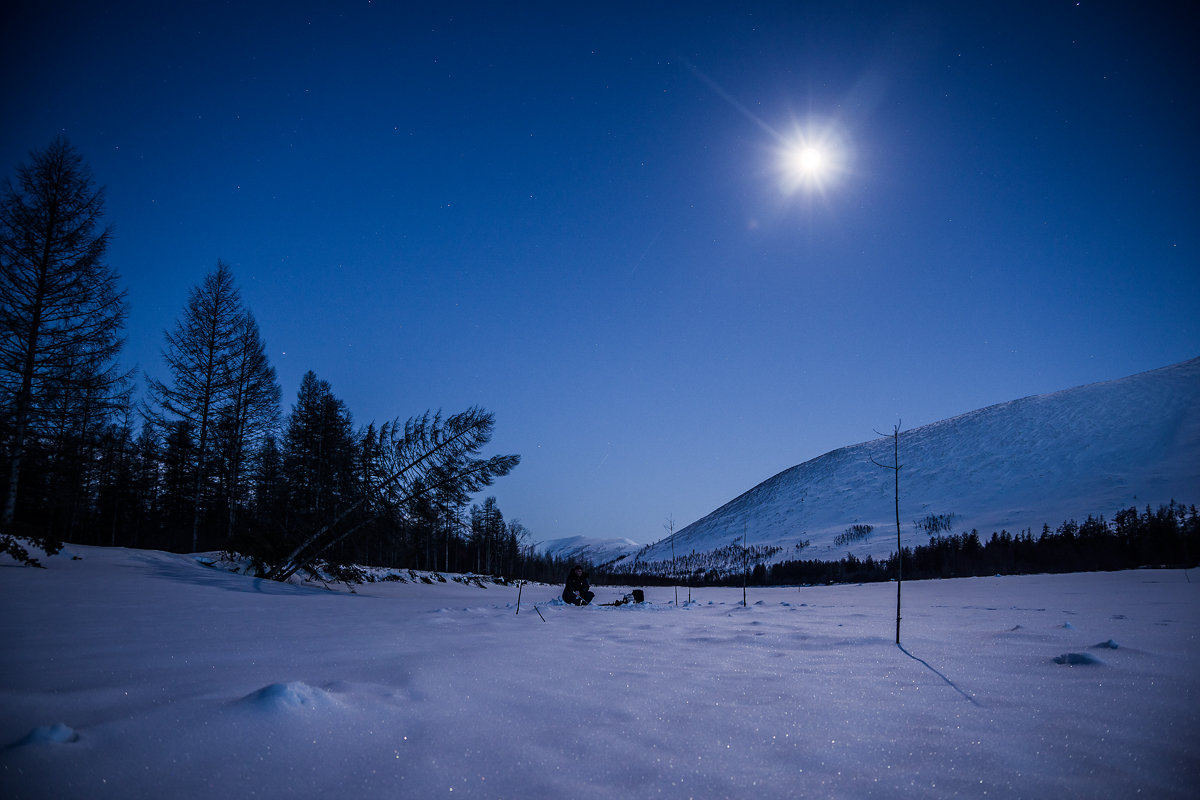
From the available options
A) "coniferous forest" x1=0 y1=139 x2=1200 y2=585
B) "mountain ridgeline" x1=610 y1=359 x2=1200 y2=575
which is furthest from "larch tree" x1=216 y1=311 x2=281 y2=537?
"mountain ridgeline" x1=610 y1=359 x2=1200 y2=575

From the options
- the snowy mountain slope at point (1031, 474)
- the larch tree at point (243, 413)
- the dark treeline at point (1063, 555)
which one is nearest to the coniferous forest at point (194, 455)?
the larch tree at point (243, 413)

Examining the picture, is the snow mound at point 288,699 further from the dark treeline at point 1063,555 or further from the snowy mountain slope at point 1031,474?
the snowy mountain slope at point 1031,474

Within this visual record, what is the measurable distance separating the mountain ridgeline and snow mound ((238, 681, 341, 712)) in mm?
117068

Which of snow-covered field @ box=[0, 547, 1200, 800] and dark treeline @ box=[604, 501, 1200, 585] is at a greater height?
snow-covered field @ box=[0, 547, 1200, 800]

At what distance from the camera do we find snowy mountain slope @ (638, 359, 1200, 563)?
121m

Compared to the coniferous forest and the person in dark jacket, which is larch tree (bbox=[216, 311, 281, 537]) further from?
the person in dark jacket

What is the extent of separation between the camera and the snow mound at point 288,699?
202 cm

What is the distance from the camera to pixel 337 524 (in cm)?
1018

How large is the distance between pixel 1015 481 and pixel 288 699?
649 ft

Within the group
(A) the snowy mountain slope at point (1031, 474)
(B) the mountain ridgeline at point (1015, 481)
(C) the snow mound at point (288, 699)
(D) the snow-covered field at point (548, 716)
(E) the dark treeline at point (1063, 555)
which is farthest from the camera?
(A) the snowy mountain slope at point (1031, 474)

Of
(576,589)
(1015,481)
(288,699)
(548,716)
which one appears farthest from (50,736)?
(1015,481)

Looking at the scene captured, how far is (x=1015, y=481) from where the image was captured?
149500 mm

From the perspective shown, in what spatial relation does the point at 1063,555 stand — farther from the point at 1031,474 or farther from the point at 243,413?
the point at 1031,474

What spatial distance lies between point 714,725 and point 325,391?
25474mm
